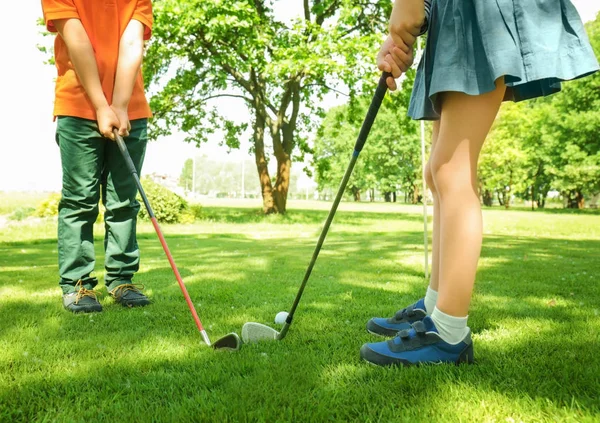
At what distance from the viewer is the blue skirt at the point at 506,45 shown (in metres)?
2.04

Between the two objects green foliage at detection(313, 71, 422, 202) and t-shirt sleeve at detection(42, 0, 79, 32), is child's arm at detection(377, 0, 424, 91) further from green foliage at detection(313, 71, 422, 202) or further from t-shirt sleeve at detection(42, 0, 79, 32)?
green foliage at detection(313, 71, 422, 202)

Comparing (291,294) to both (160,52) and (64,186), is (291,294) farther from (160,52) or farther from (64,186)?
(160,52)

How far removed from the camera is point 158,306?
3553 mm

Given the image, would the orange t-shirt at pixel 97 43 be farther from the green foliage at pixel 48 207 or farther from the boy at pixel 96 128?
the green foliage at pixel 48 207

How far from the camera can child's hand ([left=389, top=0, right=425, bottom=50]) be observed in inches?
89.7

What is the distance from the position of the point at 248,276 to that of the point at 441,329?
10.5 ft

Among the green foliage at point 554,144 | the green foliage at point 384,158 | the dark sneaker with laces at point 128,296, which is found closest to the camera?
the dark sneaker with laces at point 128,296

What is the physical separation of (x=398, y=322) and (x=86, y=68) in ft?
8.70

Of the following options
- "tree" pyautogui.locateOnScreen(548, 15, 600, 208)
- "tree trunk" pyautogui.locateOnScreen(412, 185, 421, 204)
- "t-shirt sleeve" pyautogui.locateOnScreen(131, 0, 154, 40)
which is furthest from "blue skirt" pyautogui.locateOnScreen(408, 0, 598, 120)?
"tree trunk" pyautogui.locateOnScreen(412, 185, 421, 204)

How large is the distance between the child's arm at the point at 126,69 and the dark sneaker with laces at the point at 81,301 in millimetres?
1145

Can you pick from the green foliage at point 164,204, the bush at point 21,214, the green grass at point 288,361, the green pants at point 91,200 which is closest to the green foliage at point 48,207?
the bush at point 21,214

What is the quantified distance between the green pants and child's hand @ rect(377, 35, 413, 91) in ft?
6.93

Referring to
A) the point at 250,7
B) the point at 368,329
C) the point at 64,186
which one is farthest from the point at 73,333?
the point at 250,7

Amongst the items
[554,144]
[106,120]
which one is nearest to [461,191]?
[106,120]
